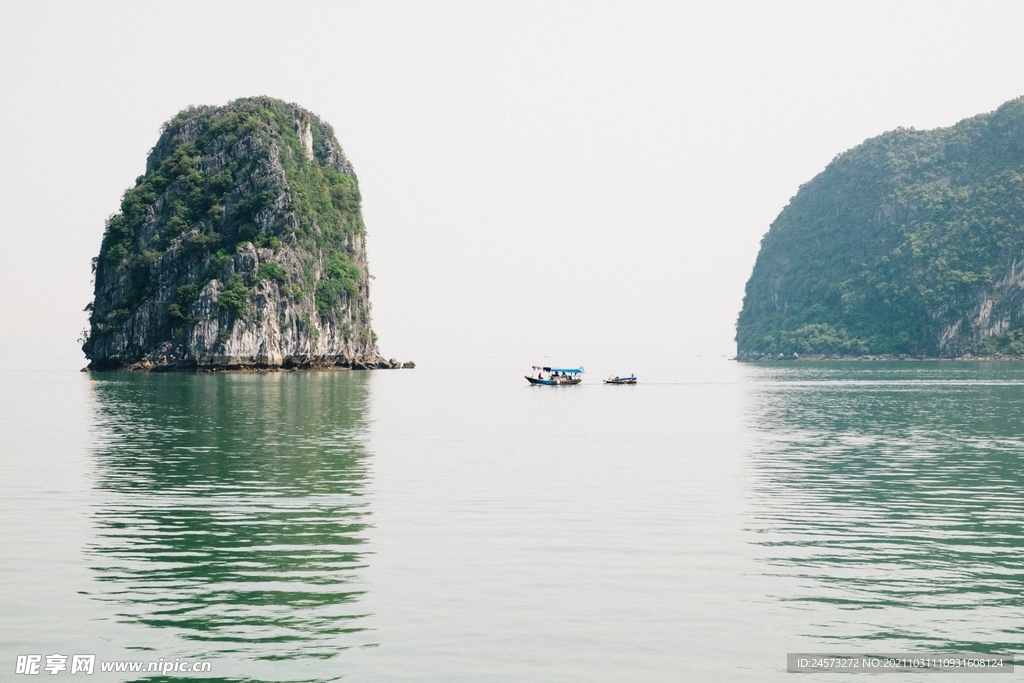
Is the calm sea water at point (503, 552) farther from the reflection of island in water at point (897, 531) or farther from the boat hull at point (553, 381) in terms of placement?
the boat hull at point (553, 381)

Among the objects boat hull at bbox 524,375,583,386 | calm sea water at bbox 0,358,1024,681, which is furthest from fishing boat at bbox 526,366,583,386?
calm sea water at bbox 0,358,1024,681

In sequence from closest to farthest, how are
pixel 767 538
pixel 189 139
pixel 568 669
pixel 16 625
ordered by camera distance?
1. pixel 568 669
2. pixel 16 625
3. pixel 767 538
4. pixel 189 139

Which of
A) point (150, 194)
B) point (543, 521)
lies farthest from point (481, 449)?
point (150, 194)

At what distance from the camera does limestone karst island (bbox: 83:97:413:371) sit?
6142 inches

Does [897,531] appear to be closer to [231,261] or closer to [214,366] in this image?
[214,366]

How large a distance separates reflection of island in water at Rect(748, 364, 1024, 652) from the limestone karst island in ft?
382

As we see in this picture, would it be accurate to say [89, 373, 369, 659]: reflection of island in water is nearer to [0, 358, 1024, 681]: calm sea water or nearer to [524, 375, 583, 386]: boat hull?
[0, 358, 1024, 681]: calm sea water

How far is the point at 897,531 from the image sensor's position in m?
25.0

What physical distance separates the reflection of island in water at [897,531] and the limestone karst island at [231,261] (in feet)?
382

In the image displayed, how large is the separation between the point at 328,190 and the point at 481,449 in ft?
512

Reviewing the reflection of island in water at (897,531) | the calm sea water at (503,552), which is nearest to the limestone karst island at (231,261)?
the calm sea water at (503,552)

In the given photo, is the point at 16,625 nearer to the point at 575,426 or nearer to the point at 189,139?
the point at 575,426

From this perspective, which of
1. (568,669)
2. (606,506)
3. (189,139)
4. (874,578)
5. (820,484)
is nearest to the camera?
(568,669)

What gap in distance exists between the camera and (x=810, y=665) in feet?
48.4
